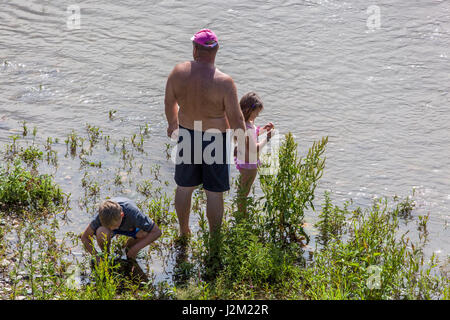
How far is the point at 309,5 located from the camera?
1406 cm

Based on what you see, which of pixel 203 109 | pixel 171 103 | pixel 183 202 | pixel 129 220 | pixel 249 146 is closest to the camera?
pixel 129 220

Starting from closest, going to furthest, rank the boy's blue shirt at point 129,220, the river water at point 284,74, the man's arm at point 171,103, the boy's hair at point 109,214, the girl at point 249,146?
the boy's hair at point 109,214, the boy's blue shirt at point 129,220, the man's arm at point 171,103, the girl at point 249,146, the river water at point 284,74

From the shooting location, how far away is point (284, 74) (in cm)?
1137

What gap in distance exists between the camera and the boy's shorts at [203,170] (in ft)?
20.4

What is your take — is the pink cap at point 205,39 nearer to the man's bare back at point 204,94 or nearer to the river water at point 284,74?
the man's bare back at point 204,94

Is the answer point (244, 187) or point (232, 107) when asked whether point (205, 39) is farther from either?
point (244, 187)

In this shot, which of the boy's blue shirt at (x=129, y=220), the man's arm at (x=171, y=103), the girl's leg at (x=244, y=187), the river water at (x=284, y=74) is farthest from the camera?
the river water at (x=284, y=74)

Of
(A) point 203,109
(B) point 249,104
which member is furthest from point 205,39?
(B) point 249,104

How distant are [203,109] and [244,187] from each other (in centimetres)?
103

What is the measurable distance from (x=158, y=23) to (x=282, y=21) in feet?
9.57

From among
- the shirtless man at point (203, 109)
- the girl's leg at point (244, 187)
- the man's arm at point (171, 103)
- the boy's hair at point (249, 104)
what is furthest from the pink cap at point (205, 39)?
the girl's leg at point (244, 187)

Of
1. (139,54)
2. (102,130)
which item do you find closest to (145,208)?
(102,130)

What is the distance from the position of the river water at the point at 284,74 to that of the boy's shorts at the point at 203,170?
1345mm
